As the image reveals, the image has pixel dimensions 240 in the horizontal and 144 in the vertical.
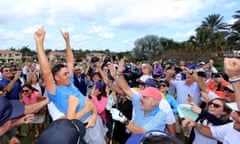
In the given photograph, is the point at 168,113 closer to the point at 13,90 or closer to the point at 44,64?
the point at 44,64

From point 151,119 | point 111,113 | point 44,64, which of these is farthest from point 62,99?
point 151,119

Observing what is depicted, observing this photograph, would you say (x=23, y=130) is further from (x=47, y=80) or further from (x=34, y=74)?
(x=47, y=80)

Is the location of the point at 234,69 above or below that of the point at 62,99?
above

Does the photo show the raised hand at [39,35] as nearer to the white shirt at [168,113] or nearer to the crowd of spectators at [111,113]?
the crowd of spectators at [111,113]

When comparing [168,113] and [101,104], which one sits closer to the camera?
[168,113]

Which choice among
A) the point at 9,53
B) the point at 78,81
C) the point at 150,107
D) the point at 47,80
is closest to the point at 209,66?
the point at 78,81

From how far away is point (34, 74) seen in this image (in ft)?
22.4

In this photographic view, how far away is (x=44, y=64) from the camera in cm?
256

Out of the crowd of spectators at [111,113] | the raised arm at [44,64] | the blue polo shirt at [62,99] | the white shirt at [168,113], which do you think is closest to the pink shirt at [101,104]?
the crowd of spectators at [111,113]

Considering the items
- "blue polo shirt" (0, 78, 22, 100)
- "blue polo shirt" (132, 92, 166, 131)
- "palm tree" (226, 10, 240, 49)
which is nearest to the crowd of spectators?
"blue polo shirt" (132, 92, 166, 131)

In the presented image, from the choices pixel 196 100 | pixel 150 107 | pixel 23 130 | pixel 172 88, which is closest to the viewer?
pixel 150 107

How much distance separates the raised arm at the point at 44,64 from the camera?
255 cm

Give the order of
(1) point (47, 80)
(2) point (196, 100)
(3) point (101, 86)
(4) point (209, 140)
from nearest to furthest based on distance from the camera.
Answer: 1. (1) point (47, 80)
2. (4) point (209, 140)
3. (3) point (101, 86)
4. (2) point (196, 100)

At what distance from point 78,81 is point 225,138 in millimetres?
4790
